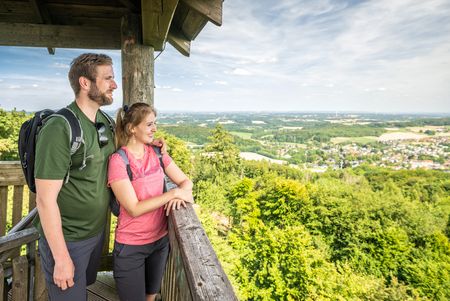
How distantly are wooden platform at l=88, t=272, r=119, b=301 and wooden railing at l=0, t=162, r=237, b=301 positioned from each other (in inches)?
4.3

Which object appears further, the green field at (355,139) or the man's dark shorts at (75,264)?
the green field at (355,139)

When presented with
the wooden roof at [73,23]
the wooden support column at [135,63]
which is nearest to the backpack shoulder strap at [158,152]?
the wooden support column at [135,63]

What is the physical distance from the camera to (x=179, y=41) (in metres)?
3.63

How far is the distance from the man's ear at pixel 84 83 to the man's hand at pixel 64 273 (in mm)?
862

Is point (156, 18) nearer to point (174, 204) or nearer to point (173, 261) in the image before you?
point (174, 204)

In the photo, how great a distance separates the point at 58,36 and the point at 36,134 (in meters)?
2.29

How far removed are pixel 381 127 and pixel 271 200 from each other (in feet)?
523

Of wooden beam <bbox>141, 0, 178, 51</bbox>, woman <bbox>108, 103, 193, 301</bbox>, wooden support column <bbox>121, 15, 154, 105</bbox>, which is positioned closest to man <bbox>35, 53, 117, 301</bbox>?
woman <bbox>108, 103, 193, 301</bbox>

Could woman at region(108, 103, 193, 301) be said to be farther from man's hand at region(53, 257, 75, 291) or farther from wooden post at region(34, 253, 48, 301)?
wooden post at region(34, 253, 48, 301)

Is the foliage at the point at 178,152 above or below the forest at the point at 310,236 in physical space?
above

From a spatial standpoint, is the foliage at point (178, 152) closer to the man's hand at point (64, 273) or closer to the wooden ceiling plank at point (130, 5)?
the wooden ceiling plank at point (130, 5)

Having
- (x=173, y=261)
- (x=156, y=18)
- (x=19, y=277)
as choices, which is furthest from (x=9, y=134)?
(x=173, y=261)

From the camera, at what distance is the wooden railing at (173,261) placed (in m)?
0.99

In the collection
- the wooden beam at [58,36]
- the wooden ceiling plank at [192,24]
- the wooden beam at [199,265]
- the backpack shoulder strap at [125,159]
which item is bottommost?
the wooden beam at [199,265]
